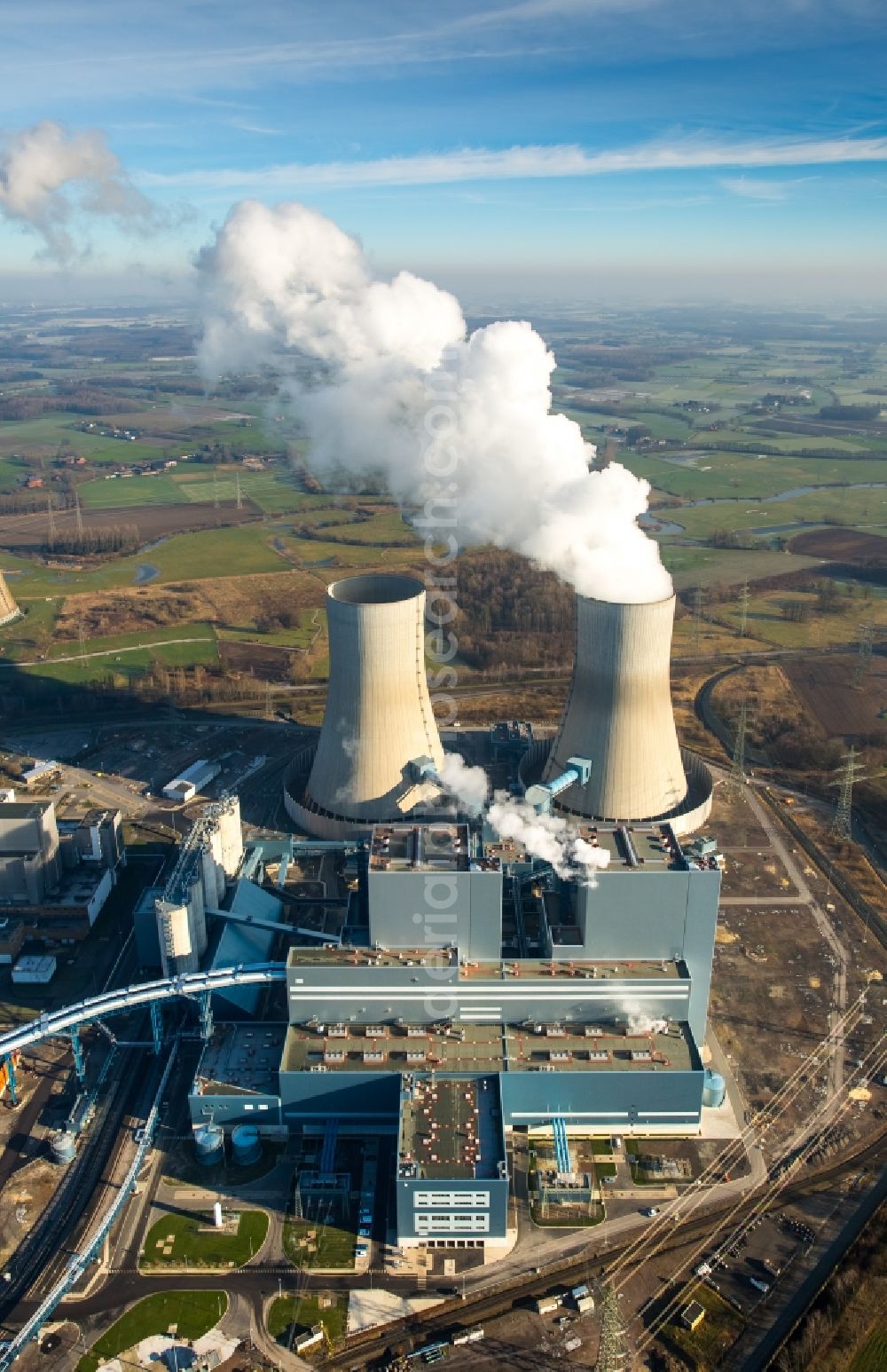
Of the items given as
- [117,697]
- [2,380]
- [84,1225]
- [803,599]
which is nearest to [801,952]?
[84,1225]

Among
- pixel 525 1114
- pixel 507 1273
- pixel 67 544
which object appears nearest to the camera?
pixel 507 1273

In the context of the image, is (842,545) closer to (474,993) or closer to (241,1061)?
(474,993)

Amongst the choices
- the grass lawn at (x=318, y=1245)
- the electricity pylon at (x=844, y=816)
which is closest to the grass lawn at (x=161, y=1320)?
the grass lawn at (x=318, y=1245)

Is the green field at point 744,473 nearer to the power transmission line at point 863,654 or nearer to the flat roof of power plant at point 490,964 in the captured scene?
the power transmission line at point 863,654

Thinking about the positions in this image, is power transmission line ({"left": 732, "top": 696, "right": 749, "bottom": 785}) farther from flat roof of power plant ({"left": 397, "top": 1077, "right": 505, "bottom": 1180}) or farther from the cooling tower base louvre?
flat roof of power plant ({"left": 397, "top": 1077, "right": 505, "bottom": 1180})

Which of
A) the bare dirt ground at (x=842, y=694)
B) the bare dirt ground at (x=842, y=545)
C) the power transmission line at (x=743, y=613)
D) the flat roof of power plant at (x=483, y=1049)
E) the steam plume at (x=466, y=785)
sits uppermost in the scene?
the steam plume at (x=466, y=785)

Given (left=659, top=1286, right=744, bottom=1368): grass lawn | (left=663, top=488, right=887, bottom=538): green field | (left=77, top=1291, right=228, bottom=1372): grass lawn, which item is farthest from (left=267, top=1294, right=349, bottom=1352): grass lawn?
(left=663, top=488, right=887, bottom=538): green field

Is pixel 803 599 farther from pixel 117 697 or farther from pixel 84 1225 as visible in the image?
pixel 84 1225
